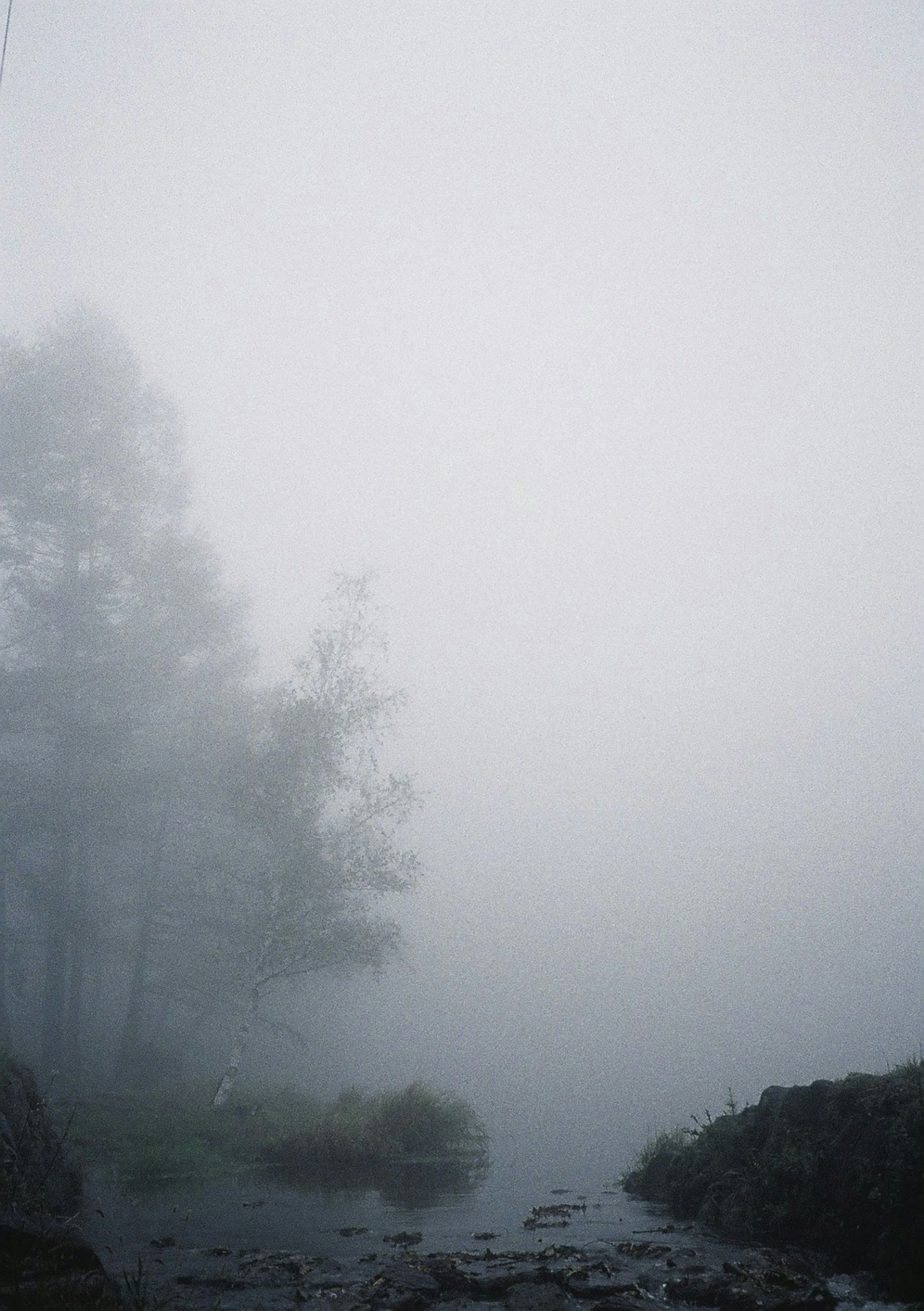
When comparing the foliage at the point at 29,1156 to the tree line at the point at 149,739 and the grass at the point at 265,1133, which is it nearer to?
the grass at the point at 265,1133

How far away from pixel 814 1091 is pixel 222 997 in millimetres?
22315

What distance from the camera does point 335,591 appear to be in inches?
1054

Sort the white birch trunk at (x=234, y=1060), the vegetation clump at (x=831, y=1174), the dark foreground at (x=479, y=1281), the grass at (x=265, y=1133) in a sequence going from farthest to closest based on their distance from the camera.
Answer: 1. the white birch trunk at (x=234, y=1060)
2. the grass at (x=265, y=1133)
3. the vegetation clump at (x=831, y=1174)
4. the dark foreground at (x=479, y=1281)

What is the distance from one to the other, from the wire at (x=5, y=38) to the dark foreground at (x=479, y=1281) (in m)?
14.3

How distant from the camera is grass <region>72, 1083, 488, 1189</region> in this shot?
17.1 meters

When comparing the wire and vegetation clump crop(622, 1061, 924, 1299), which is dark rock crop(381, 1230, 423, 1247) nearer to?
vegetation clump crop(622, 1061, 924, 1299)

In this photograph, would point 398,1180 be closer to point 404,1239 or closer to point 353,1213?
point 353,1213

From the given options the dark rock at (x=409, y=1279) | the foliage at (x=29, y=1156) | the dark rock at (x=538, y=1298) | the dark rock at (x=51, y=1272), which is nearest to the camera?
the dark rock at (x=51, y=1272)

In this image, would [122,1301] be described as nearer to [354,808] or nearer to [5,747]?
[354,808]

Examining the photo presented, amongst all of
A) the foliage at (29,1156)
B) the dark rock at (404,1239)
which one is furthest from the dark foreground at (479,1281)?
the foliage at (29,1156)

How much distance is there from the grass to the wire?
1846 cm

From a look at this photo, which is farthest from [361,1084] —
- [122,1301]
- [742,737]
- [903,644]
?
[903,644]

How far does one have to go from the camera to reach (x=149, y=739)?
1091 inches

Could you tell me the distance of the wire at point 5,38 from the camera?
1173 cm
